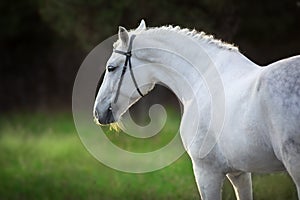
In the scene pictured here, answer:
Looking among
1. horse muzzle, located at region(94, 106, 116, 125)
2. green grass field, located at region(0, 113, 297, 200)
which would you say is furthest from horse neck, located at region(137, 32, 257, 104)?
green grass field, located at region(0, 113, 297, 200)

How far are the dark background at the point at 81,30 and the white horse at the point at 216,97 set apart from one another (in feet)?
15.9

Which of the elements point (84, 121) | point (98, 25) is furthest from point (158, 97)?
point (98, 25)

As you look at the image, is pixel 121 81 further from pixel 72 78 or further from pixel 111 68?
pixel 72 78

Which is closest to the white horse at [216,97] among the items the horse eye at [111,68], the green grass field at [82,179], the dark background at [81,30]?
the horse eye at [111,68]

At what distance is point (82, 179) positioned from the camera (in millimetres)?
8906

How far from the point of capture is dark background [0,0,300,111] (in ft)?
36.1

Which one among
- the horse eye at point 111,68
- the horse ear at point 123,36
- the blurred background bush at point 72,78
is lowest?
the horse eye at point 111,68

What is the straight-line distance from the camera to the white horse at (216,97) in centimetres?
412

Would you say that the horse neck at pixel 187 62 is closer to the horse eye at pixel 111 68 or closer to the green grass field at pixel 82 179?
the horse eye at pixel 111 68

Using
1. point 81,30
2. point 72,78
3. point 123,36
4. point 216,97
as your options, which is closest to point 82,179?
point 81,30

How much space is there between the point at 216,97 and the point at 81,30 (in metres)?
6.99

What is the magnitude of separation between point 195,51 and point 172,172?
3452 millimetres

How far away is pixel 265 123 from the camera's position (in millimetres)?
4215

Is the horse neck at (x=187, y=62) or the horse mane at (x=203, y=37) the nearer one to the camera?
the horse neck at (x=187, y=62)
